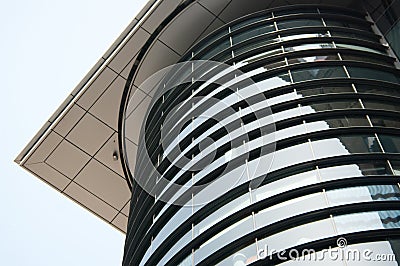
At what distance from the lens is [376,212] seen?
10.3 meters

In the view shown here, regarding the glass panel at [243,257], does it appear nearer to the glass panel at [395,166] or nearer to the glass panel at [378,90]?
the glass panel at [395,166]

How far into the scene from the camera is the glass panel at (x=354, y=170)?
11.0 metres

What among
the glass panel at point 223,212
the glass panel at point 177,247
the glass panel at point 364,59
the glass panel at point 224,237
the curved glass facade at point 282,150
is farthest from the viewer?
the glass panel at point 364,59

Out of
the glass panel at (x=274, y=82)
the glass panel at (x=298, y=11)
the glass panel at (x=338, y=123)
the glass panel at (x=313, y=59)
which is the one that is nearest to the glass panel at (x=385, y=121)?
the glass panel at (x=338, y=123)

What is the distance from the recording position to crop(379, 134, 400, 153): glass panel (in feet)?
38.3

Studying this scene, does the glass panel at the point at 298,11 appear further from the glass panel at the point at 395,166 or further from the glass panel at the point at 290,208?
the glass panel at the point at 290,208

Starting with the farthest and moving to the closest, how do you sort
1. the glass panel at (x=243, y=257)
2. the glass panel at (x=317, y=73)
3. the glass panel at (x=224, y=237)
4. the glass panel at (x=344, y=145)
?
the glass panel at (x=317, y=73)
the glass panel at (x=344, y=145)
the glass panel at (x=224, y=237)
the glass panel at (x=243, y=257)

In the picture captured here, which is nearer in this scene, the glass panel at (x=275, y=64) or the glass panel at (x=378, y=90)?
the glass panel at (x=378, y=90)

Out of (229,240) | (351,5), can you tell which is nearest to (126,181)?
(351,5)

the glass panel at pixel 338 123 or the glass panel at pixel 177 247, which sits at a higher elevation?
the glass panel at pixel 338 123

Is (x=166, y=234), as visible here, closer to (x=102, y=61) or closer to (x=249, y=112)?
(x=249, y=112)

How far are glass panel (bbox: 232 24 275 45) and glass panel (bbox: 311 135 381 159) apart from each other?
200 inches

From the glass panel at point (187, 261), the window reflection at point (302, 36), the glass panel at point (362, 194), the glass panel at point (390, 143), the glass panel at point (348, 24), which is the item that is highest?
the glass panel at point (348, 24)

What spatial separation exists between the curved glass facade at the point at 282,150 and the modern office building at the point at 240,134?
0.09 feet
